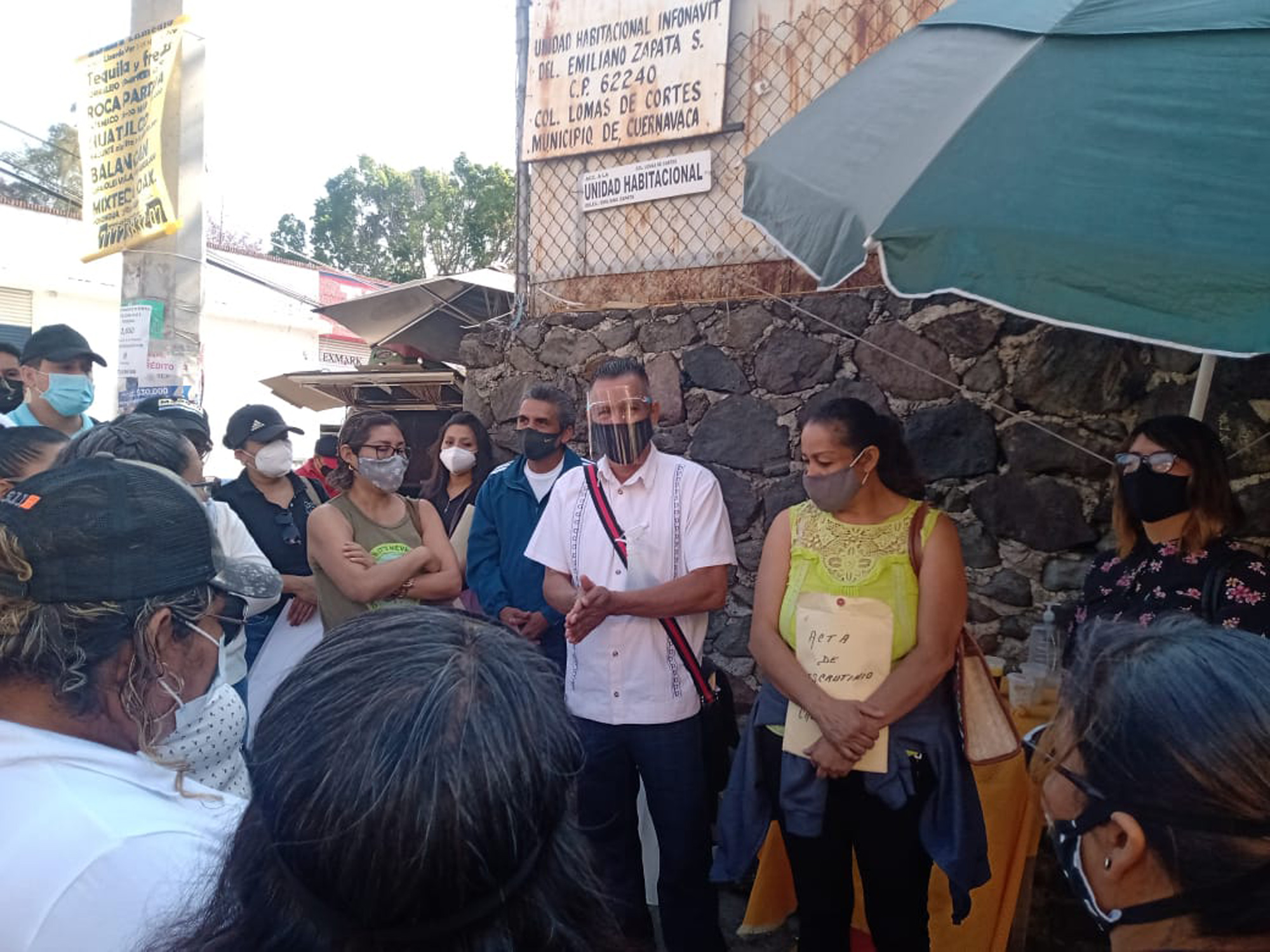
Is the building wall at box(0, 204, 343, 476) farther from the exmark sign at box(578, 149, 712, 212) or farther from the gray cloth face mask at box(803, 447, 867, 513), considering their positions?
the gray cloth face mask at box(803, 447, 867, 513)

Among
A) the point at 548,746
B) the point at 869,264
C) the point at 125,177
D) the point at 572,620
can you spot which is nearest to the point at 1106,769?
the point at 548,746

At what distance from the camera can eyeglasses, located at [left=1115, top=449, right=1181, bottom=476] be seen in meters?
2.55

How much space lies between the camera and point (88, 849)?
1112mm

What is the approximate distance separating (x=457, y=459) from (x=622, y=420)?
174 cm

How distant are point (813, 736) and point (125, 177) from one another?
4.84 meters

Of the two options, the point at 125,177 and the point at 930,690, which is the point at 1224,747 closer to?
the point at 930,690

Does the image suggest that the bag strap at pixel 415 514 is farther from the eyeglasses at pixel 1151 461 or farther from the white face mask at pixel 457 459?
the eyeglasses at pixel 1151 461

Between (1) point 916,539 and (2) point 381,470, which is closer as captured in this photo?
(1) point 916,539

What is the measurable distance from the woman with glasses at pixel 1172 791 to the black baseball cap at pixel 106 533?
138 centimetres

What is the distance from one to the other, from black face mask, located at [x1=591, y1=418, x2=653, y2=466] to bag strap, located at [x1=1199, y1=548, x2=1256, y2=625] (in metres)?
1.66

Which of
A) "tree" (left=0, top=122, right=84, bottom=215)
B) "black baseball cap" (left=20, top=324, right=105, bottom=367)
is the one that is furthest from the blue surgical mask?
"tree" (left=0, top=122, right=84, bottom=215)

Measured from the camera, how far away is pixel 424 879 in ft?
2.74

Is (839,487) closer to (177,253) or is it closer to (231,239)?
(177,253)

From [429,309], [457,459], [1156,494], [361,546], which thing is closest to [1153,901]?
[1156,494]
